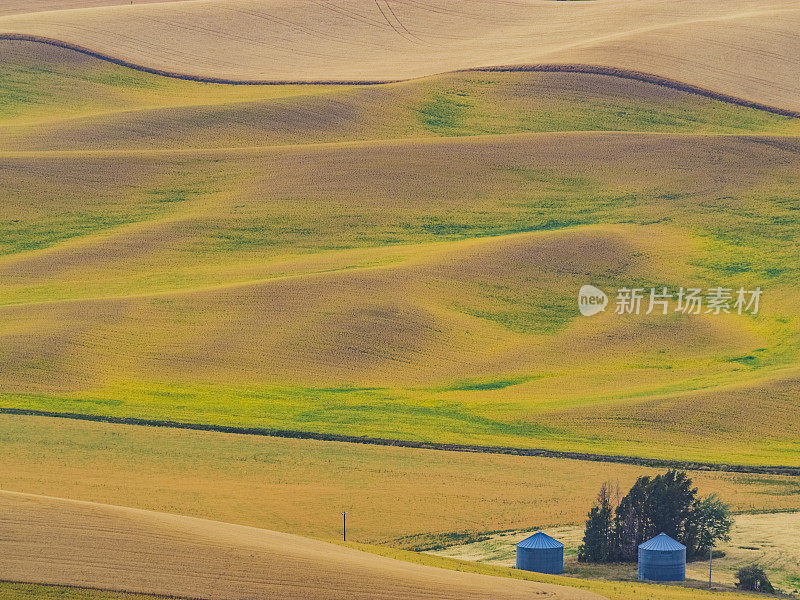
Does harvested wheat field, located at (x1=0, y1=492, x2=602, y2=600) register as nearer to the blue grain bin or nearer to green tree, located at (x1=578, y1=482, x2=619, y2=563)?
the blue grain bin

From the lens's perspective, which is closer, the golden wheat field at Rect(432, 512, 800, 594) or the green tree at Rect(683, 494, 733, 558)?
the golden wheat field at Rect(432, 512, 800, 594)

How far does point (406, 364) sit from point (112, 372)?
12.4 meters

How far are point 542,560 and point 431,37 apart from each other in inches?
3134

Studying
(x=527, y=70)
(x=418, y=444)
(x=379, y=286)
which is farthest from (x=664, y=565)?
(x=527, y=70)

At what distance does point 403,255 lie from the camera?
71.9 meters

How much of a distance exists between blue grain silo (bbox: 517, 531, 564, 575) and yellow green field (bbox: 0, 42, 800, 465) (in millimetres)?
12250

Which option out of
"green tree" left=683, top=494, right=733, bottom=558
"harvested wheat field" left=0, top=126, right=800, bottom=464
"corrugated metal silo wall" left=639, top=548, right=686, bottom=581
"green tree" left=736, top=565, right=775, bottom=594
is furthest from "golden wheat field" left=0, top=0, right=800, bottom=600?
"corrugated metal silo wall" left=639, top=548, right=686, bottom=581

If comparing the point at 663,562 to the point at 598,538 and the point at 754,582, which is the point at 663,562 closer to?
the point at 754,582

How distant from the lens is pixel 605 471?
4869cm

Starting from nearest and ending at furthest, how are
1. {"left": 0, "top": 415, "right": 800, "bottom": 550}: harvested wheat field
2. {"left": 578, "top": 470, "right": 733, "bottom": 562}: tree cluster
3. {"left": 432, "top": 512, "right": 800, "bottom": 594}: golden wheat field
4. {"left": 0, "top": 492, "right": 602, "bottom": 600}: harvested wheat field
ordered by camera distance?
{"left": 0, "top": 492, "right": 602, "bottom": 600}: harvested wheat field, {"left": 432, "top": 512, "right": 800, "bottom": 594}: golden wheat field, {"left": 578, "top": 470, "right": 733, "bottom": 562}: tree cluster, {"left": 0, "top": 415, "right": 800, "bottom": 550}: harvested wheat field

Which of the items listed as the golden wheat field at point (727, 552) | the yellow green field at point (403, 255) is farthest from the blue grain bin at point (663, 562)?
the yellow green field at point (403, 255)

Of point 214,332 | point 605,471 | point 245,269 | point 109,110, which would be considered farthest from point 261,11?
point 605,471

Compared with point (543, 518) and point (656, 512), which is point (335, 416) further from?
point (656, 512)

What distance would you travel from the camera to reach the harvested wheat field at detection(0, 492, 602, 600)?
109 feet
